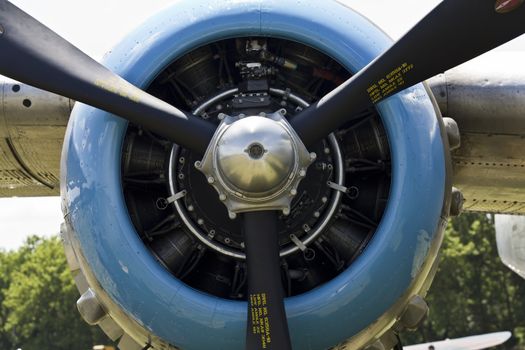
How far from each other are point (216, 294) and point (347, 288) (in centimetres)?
105

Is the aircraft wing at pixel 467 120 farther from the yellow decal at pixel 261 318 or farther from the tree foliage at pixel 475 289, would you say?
the tree foliage at pixel 475 289

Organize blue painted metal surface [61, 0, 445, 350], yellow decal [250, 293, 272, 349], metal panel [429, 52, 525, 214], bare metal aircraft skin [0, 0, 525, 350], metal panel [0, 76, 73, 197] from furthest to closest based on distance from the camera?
metal panel [0, 76, 73, 197] → metal panel [429, 52, 525, 214] → blue painted metal surface [61, 0, 445, 350] → bare metal aircraft skin [0, 0, 525, 350] → yellow decal [250, 293, 272, 349]

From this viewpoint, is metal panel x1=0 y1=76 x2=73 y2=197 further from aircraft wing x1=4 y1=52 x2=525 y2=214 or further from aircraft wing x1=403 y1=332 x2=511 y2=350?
aircraft wing x1=403 y1=332 x2=511 y2=350

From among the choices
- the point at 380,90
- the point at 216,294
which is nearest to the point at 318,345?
the point at 216,294

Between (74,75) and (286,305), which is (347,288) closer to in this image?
(286,305)

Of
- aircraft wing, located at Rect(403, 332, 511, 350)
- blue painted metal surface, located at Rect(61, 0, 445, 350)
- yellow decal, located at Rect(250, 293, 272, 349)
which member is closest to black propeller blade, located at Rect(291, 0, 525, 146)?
blue painted metal surface, located at Rect(61, 0, 445, 350)

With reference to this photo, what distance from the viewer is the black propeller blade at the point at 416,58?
5.56m

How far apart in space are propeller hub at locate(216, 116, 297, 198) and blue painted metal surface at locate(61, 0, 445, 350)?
0.86 meters

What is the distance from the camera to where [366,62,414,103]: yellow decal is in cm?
577

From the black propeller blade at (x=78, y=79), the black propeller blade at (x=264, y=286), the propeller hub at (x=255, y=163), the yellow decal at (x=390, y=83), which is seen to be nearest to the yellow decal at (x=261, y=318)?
the black propeller blade at (x=264, y=286)

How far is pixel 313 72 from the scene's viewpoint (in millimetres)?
6477

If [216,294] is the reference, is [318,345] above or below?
below

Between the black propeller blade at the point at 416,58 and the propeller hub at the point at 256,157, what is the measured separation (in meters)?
0.37

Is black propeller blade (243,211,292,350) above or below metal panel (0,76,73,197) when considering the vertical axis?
below
